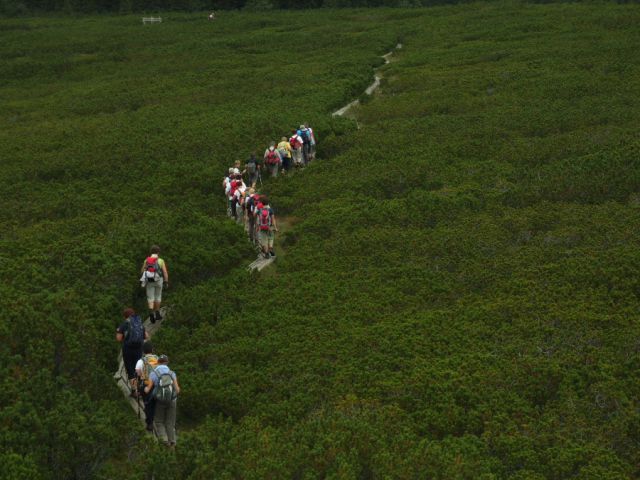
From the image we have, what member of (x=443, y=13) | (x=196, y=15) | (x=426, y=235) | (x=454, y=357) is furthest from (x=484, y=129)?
(x=196, y=15)

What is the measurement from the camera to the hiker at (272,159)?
34.4m

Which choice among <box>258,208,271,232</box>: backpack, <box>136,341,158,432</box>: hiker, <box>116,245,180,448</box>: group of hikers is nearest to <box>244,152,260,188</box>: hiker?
<box>258,208,271,232</box>: backpack

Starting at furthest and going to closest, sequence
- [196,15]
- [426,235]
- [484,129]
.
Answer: [196,15]
[484,129]
[426,235]

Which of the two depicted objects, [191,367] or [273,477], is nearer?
[273,477]

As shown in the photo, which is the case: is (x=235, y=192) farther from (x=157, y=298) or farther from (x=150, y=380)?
(x=150, y=380)

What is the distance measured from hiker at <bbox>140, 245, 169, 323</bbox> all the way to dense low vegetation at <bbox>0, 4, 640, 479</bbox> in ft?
1.76

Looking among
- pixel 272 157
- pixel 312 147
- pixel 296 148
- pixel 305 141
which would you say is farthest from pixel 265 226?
pixel 312 147

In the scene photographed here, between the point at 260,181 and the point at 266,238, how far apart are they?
8.04m

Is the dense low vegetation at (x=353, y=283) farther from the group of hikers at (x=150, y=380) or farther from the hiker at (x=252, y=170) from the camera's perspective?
the hiker at (x=252, y=170)

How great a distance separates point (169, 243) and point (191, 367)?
258 inches

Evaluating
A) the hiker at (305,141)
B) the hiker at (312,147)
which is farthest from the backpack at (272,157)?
the hiker at (312,147)

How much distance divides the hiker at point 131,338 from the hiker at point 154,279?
327 centimetres

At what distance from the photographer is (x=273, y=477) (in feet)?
44.5

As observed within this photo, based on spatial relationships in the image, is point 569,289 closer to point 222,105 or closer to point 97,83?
point 222,105
